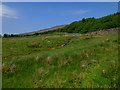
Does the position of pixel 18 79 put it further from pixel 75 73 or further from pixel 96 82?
pixel 96 82

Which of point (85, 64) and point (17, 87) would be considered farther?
point (85, 64)

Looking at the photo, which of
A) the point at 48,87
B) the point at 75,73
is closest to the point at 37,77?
the point at 48,87

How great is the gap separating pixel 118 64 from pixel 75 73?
481cm

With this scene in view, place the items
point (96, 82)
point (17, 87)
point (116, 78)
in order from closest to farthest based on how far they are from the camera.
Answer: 1. point (17, 87)
2. point (96, 82)
3. point (116, 78)

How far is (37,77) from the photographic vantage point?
273 inches

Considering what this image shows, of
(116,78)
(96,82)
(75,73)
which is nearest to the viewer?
(96,82)

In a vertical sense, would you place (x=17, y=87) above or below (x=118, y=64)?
below

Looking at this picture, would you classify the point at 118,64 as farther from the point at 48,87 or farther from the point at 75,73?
the point at 48,87

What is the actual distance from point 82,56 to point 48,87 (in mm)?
6364

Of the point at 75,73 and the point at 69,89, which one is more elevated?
the point at 75,73

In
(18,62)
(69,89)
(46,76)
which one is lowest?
(69,89)

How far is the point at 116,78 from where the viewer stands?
7.02 meters

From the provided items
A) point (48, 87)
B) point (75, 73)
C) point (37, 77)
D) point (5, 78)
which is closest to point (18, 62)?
point (5, 78)

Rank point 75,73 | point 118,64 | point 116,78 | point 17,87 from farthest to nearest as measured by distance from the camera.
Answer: point 118,64 → point 75,73 → point 116,78 → point 17,87
